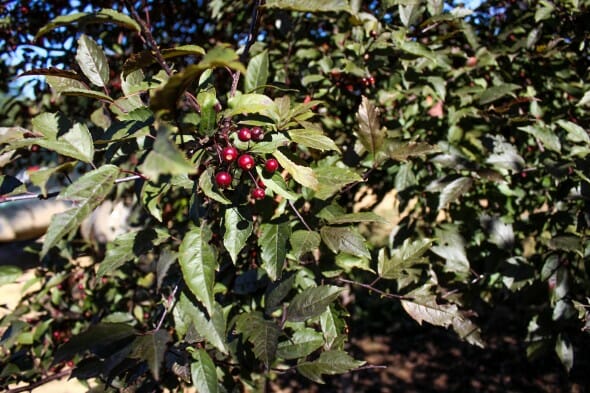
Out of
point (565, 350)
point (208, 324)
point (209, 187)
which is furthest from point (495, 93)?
point (208, 324)

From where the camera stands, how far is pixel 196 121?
115 cm

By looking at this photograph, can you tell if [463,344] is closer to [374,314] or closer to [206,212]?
[374,314]

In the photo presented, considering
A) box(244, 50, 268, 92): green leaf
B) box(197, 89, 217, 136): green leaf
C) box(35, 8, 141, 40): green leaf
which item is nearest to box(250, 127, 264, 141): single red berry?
box(197, 89, 217, 136): green leaf

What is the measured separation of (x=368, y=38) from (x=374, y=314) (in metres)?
4.05

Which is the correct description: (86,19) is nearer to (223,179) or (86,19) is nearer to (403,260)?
(223,179)

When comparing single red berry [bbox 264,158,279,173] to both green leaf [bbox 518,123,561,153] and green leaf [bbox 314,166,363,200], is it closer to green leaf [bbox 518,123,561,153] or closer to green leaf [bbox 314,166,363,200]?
green leaf [bbox 314,166,363,200]

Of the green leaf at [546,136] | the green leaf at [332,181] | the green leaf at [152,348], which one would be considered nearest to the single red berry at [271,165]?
the green leaf at [332,181]

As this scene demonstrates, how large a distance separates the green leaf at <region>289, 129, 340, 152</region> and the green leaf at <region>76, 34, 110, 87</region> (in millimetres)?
559

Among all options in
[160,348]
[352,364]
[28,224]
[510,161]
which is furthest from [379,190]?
[28,224]

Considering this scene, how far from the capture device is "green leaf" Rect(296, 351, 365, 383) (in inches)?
48.8

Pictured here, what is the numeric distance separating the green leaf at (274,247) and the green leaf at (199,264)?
0.54ft

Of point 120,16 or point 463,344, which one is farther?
point 463,344

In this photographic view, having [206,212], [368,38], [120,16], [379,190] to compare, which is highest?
[120,16]

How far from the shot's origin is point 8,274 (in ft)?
Result: 6.42
